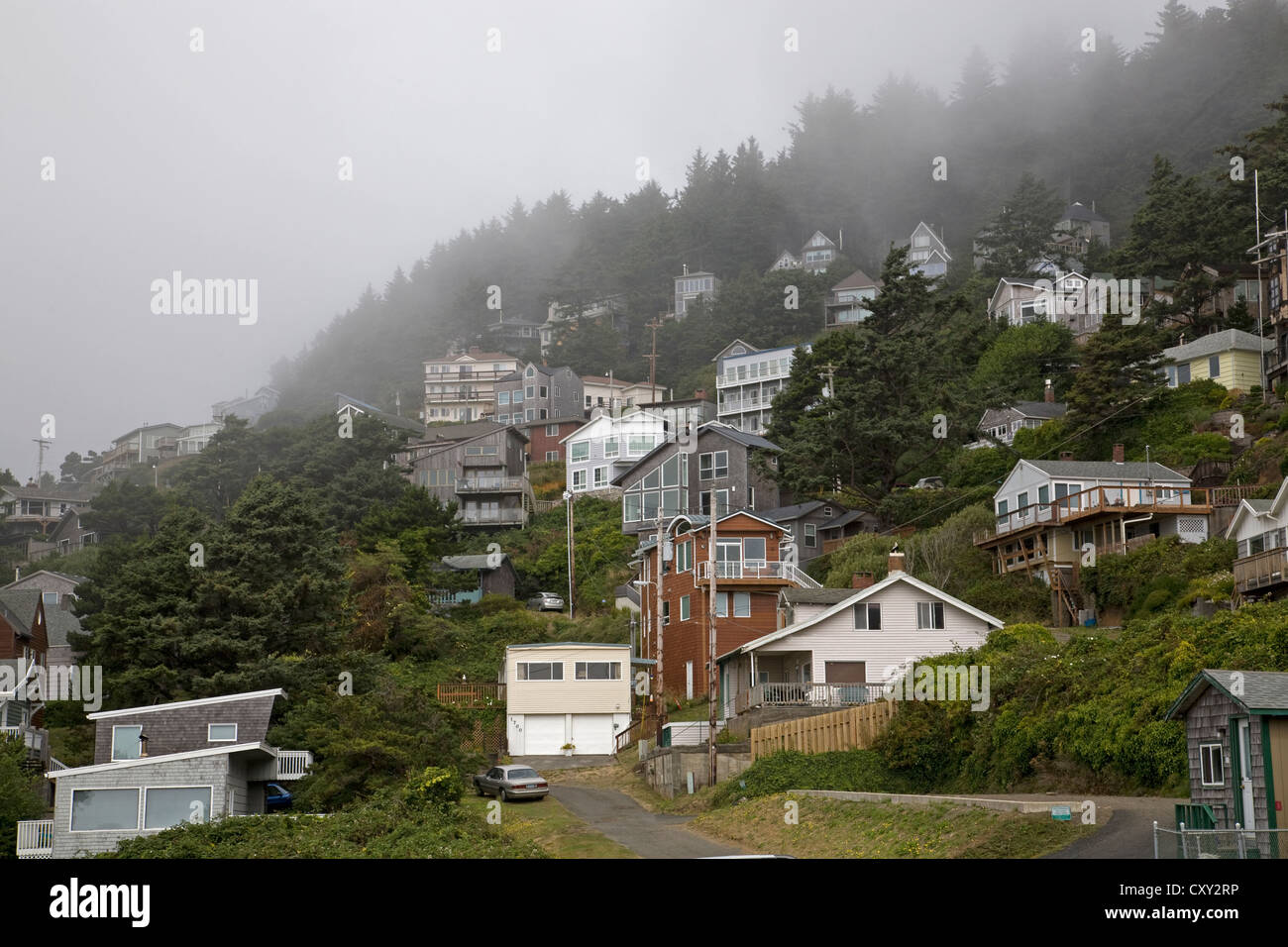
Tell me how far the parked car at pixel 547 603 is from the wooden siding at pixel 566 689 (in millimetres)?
19970

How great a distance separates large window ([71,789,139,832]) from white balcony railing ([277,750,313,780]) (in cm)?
604

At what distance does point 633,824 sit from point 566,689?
18065mm

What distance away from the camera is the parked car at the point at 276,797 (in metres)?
39.5

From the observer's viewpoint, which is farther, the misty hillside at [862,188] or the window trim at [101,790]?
the misty hillside at [862,188]

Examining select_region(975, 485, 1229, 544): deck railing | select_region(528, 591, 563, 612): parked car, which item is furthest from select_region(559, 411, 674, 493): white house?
select_region(975, 485, 1229, 544): deck railing

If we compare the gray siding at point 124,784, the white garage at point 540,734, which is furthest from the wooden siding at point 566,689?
the gray siding at point 124,784

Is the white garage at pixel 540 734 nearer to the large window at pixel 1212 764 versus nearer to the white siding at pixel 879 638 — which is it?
the white siding at pixel 879 638

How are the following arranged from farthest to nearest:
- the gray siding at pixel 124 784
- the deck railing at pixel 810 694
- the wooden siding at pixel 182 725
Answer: the deck railing at pixel 810 694, the wooden siding at pixel 182 725, the gray siding at pixel 124 784

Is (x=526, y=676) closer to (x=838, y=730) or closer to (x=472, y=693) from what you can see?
(x=472, y=693)

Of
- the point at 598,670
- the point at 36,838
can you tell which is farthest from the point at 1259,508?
the point at 36,838

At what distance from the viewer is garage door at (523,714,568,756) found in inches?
2041
